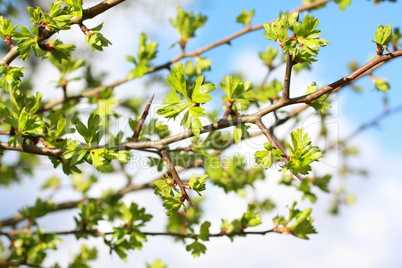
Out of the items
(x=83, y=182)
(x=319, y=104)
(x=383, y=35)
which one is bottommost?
(x=319, y=104)

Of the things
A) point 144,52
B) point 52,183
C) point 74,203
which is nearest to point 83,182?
point 52,183

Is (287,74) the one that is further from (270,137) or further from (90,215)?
(90,215)

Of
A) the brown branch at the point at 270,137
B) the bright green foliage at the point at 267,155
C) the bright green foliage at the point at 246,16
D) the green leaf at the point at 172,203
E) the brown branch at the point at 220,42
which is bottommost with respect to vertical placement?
the green leaf at the point at 172,203

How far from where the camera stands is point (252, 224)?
1.88 meters

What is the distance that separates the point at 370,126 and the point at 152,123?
7.98 feet

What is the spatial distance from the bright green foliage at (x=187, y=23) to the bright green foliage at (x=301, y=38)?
1.27 m

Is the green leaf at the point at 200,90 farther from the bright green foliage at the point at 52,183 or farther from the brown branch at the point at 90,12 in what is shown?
the bright green foliage at the point at 52,183

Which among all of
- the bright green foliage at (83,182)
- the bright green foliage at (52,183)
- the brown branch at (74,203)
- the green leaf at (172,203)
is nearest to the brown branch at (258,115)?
the green leaf at (172,203)

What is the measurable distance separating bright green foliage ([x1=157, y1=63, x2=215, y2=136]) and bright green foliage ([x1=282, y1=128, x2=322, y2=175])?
11.6 inches

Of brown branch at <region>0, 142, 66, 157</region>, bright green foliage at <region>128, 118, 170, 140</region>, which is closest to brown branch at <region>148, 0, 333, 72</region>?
bright green foliage at <region>128, 118, 170, 140</region>

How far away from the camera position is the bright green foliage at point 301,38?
49.8 inches

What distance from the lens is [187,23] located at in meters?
2.51

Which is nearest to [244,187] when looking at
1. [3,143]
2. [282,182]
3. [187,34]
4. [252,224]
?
[282,182]

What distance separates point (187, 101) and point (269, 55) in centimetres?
129
